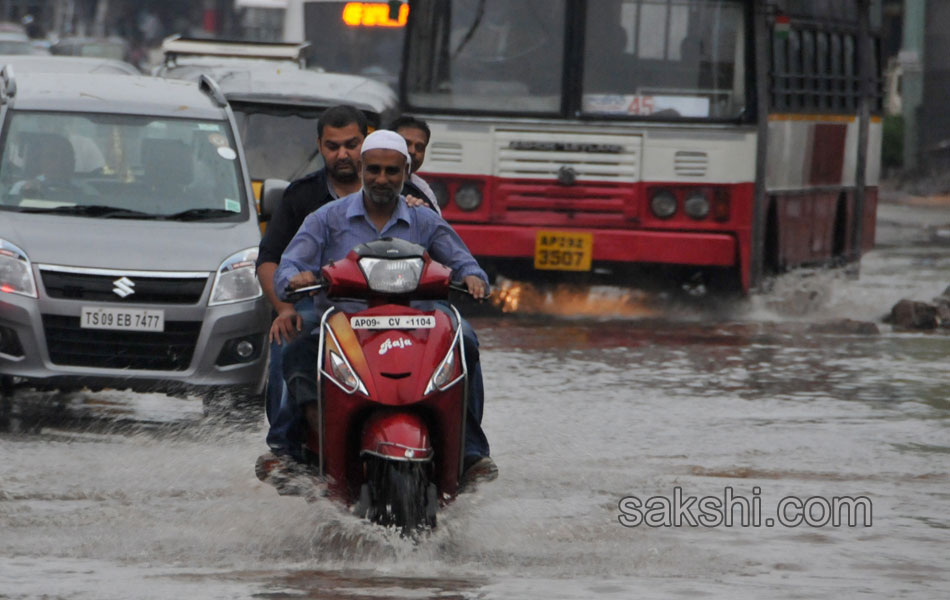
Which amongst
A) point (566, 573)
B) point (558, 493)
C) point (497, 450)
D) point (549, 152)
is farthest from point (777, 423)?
point (549, 152)

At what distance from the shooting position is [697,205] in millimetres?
15578

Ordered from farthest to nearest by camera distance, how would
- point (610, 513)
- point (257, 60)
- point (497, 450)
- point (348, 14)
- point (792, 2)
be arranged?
point (257, 60) → point (348, 14) → point (792, 2) → point (497, 450) → point (610, 513)

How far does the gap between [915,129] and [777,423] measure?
29599 mm

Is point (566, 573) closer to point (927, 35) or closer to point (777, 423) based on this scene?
point (777, 423)

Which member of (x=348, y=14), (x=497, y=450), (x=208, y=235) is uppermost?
(x=348, y=14)

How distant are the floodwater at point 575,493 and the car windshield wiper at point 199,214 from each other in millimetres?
1070

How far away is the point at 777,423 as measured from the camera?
10703 mm

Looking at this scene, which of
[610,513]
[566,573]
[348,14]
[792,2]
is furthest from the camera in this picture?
[348,14]

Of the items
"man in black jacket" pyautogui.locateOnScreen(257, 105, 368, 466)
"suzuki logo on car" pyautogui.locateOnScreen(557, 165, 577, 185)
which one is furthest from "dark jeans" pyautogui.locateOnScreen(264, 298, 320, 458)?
"suzuki logo on car" pyautogui.locateOnScreen(557, 165, 577, 185)

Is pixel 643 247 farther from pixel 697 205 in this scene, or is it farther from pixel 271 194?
pixel 271 194

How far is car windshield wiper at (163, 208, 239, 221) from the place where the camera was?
10.8 m

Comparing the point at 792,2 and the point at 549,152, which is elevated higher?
the point at 792,2

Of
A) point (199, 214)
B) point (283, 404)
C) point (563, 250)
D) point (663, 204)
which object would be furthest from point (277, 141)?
point (283, 404)

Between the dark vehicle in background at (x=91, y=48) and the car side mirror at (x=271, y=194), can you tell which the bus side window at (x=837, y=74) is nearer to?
the car side mirror at (x=271, y=194)
